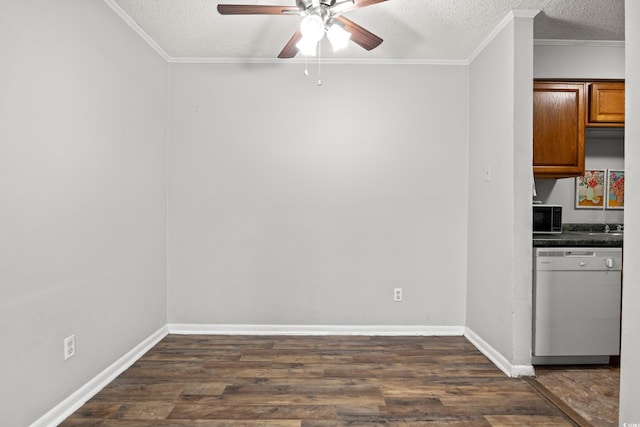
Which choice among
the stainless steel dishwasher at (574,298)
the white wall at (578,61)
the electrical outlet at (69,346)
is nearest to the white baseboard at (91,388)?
the electrical outlet at (69,346)

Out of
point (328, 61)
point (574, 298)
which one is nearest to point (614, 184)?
point (574, 298)

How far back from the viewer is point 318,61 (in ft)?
11.4

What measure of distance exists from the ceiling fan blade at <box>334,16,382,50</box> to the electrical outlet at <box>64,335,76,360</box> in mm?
2371

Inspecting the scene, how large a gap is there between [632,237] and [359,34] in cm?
174

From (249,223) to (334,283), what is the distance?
97 cm

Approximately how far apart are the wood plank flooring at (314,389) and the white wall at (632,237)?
0.62m

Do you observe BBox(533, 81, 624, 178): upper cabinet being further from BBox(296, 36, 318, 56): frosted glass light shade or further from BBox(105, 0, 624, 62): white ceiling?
BBox(296, 36, 318, 56): frosted glass light shade

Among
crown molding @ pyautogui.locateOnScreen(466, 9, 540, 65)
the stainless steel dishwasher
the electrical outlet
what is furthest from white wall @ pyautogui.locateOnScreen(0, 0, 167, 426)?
the stainless steel dishwasher

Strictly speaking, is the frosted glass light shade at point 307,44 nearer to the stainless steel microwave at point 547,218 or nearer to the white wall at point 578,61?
the white wall at point 578,61

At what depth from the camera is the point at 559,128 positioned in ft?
10.2

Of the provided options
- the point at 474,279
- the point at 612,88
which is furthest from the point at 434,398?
the point at 612,88

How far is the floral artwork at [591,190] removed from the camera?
356 centimetres

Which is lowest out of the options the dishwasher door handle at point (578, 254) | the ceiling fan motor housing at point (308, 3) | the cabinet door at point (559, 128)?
the dishwasher door handle at point (578, 254)

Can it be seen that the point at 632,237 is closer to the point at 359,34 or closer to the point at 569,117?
the point at 359,34
